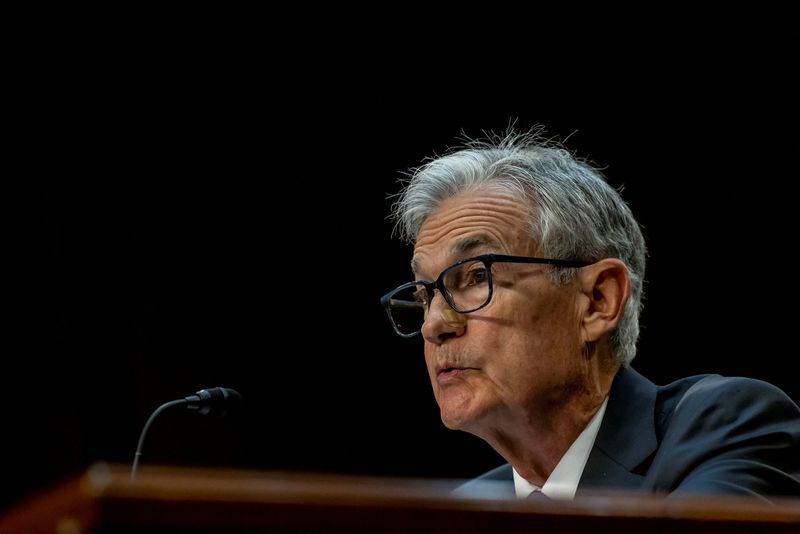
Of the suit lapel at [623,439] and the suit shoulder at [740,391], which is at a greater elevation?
the suit shoulder at [740,391]

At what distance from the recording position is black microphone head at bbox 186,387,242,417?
237 centimetres

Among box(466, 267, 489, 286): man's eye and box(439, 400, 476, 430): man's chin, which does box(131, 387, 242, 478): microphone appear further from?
box(466, 267, 489, 286): man's eye

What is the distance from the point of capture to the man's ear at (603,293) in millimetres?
2221

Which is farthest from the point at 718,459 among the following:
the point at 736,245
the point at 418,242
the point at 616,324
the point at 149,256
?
the point at 149,256

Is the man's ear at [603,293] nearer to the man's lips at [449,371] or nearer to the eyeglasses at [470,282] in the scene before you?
the eyeglasses at [470,282]

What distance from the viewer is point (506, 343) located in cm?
213

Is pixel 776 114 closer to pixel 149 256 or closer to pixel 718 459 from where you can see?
pixel 718 459

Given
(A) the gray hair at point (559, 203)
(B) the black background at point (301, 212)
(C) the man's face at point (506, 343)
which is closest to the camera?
(C) the man's face at point (506, 343)

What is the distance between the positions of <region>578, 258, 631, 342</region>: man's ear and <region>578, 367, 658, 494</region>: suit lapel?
0.14 metres

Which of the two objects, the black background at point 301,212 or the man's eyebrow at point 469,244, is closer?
the man's eyebrow at point 469,244

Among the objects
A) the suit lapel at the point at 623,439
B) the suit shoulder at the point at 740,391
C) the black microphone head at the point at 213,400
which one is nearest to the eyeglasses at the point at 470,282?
the suit lapel at the point at 623,439

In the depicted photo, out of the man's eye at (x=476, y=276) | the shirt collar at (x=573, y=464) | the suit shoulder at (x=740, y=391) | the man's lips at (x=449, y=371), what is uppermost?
the man's eye at (x=476, y=276)

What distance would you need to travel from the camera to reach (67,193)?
385 cm

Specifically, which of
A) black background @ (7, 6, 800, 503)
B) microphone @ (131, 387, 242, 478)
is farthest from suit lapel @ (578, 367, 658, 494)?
black background @ (7, 6, 800, 503)
